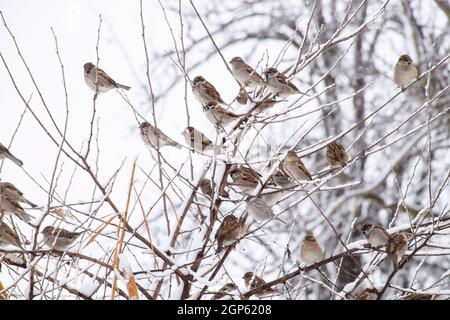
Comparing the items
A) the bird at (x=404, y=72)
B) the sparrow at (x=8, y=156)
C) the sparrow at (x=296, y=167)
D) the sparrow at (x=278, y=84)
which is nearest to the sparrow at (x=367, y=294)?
the sparrow at (x=296, y=167)

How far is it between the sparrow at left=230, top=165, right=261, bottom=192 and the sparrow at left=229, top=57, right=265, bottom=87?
2.08ft

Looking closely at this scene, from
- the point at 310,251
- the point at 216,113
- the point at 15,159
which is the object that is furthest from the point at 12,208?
the point at 310,251

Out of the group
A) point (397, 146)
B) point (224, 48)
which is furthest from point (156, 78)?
point (397, 146)

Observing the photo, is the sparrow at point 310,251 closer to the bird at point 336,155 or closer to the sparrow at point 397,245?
the bird at point 336,155

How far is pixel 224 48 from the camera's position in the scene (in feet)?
55.6

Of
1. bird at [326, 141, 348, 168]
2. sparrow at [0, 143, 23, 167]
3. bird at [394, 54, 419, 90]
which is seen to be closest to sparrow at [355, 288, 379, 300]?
bird at [326, 141, 348, 168]

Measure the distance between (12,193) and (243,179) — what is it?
1.38m

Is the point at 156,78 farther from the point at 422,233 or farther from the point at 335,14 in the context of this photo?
the point at 422,233

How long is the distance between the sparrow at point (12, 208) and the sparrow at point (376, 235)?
1.98 m

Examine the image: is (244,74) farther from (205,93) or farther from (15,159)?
(15,159)

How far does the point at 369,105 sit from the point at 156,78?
371 cm

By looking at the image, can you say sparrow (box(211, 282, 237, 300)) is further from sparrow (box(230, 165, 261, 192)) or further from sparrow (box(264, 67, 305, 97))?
sparrow (box(264, 67, 305, 97))

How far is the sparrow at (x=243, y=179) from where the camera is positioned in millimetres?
5238

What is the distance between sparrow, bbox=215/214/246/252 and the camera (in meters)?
4.68
